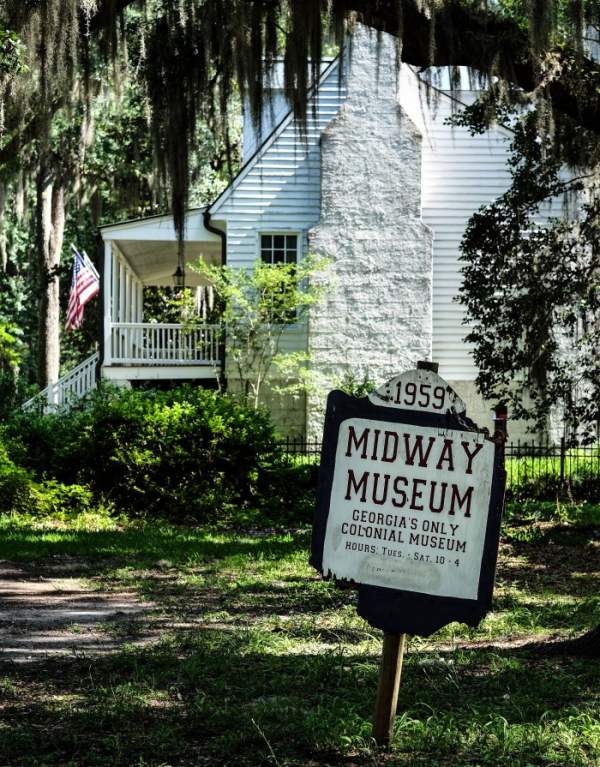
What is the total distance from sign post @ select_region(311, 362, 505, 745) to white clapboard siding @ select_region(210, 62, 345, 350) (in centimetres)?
1719

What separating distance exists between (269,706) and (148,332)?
58.0 ft

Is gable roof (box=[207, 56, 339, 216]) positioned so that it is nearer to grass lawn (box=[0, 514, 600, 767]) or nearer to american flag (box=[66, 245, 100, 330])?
american flag (box=[66, 245, 100, 330])

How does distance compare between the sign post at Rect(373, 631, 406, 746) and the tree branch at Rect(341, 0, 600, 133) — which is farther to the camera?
the tree branch at Rect(341, 0, 600, 133)

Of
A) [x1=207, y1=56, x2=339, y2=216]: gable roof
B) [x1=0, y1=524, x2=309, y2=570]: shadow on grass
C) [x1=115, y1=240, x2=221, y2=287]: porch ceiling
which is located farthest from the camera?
[x1=115, y1=240, x2=221, y2=287]: porch ceiling

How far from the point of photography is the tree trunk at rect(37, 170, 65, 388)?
85.3ft

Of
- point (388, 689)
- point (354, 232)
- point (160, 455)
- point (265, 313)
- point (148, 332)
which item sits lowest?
point (160, 455)

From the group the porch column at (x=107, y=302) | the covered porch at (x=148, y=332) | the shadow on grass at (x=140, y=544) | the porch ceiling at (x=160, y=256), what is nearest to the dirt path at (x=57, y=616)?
the shadow on grass at (x=140, y=544)

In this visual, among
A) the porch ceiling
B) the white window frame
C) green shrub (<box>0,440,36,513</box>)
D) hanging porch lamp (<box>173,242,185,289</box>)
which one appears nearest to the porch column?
the porch ceiling

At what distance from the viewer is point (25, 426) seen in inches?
594

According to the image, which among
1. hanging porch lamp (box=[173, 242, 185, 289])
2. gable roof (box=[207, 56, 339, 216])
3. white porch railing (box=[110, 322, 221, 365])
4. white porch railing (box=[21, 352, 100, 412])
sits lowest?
white porch railing (box=[21, 352, 100, 412])

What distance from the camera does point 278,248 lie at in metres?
21.4

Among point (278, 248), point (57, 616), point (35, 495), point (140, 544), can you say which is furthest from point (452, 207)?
point (57, 616)

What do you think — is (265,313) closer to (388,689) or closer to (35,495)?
(35,495)

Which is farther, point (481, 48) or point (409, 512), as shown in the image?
point (481, 48)
